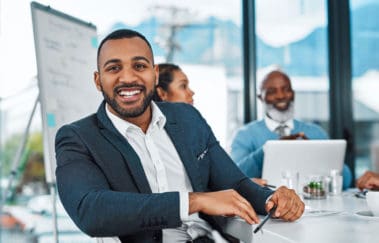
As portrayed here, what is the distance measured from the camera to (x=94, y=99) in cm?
292

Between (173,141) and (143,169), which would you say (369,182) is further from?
(143,169)

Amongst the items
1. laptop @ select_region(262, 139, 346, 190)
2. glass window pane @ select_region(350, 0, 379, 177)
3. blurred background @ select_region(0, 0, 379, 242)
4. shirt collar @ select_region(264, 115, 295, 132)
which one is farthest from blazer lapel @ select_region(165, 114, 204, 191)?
glass window pane @ select_region(350, 0, 379, 177)

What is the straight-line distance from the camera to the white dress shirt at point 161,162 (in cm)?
155

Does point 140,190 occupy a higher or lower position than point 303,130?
lower

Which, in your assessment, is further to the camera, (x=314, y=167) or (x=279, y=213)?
(x=314, y=167)

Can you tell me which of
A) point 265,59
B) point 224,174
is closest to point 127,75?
point 224,174

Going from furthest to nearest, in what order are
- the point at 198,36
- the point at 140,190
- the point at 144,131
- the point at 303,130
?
1. the point at 198,36
2. the point at 303,130
3. the point at 144,131
4. the point at 140,190

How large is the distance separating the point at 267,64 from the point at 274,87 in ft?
1.90

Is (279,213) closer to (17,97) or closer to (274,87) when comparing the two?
(274,87)

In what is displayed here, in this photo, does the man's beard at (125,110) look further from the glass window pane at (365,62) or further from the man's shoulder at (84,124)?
the glass window pane at (365,62)

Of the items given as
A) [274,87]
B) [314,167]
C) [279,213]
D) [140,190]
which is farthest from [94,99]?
[279,213]

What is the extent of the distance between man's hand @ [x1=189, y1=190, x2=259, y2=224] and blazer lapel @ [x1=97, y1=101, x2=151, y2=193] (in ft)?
0.72

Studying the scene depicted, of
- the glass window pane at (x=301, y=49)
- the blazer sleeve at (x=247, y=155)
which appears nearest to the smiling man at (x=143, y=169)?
the blazer sleeve at (x=247, y=155)

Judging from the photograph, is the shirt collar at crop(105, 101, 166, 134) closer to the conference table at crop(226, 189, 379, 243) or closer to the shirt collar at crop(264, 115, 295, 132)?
the conference table at crop(226, 189, 379, 243)
